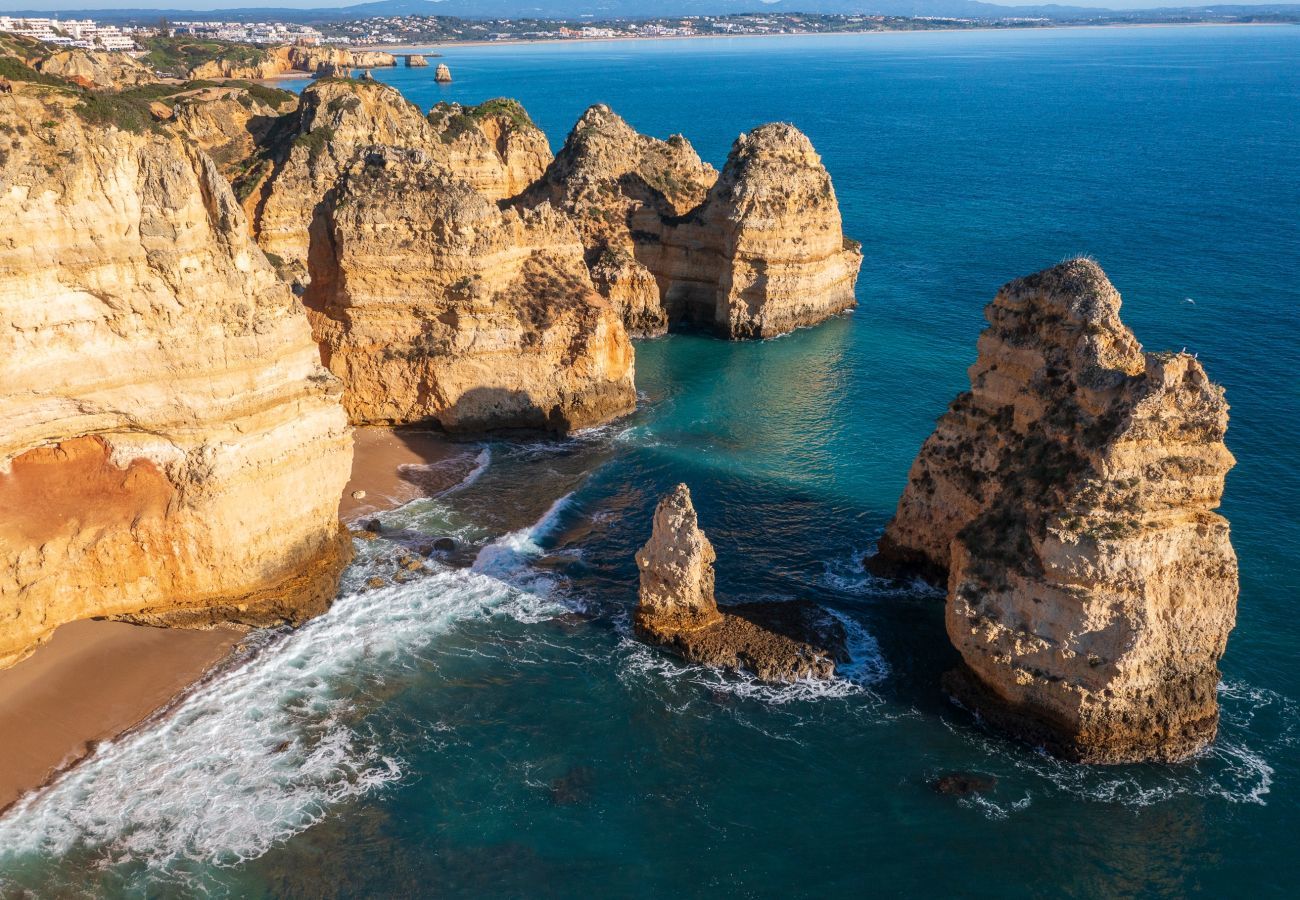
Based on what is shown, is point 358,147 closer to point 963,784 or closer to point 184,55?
point 963,784

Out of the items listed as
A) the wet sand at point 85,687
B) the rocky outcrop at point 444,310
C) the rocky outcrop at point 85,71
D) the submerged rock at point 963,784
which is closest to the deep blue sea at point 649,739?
the submerged rock at point 963,784

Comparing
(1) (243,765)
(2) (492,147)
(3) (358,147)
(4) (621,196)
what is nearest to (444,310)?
(1) (243,765)

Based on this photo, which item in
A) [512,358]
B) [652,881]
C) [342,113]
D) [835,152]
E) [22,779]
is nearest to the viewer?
[652,881]

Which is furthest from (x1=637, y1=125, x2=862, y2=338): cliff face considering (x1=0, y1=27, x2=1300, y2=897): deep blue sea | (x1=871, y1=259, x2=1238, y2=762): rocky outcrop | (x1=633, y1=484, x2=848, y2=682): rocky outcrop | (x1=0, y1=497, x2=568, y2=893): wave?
(x1=0, y1=497, x2=568, y2=893): wave

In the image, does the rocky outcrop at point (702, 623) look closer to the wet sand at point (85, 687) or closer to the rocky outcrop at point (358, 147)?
the wet sand at point (85, 687)

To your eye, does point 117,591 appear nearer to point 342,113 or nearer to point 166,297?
point 166,297

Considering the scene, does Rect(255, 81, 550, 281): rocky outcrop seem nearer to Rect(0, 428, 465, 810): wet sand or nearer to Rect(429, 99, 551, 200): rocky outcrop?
Rect(429, 99, 551, 200): rocky outcrop

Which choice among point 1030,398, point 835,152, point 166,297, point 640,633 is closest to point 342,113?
point 166,297
